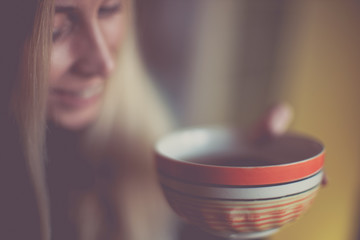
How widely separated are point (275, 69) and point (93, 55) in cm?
81

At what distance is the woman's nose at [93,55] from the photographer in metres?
0.53

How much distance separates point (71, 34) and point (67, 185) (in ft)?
1.16

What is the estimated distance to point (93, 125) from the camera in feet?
2.62

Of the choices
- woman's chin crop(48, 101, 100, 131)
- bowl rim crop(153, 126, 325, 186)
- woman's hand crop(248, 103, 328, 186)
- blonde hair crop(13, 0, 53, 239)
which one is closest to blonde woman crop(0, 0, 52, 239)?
blonde hair crop(13, 0, 53, 239)

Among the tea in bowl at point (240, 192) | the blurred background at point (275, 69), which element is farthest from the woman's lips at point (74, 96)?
the blurred background at point (275, 69)

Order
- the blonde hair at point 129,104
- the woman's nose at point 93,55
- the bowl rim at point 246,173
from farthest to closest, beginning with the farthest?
the blonde hair at point 129,104 → the woman's nose at point 93,55 → the bowl rim at point 246,173

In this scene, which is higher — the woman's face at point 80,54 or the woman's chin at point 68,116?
the woman's face at point 80,54

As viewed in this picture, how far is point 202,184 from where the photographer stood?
0.42m

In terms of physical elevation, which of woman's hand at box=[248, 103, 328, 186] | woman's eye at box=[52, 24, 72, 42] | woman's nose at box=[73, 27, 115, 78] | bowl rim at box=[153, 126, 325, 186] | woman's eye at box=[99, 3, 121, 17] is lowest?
woman's hand at box=[248, 103, 328, 186]

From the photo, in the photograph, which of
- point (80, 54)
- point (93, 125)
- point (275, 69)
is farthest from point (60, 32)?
point (275, 69)

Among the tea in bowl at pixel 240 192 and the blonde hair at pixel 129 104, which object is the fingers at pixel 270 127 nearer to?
the tea in bowl at pixel 240 192

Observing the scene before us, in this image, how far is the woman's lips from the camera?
60cm

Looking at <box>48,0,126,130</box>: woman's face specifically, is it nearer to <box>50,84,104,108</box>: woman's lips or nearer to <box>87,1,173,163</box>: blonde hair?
<box>50,84,104,108</box>: woman's lips

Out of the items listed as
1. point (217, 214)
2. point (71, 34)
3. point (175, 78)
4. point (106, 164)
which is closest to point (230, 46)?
point (175, 78)
